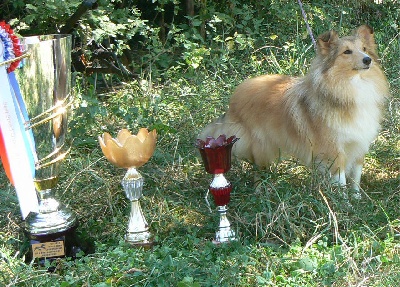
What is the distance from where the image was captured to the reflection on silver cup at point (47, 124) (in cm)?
326

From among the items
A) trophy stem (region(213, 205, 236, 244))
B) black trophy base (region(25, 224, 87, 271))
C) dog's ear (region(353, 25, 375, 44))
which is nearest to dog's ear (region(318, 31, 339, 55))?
dog's ear (region(353, 25, 375, 44))

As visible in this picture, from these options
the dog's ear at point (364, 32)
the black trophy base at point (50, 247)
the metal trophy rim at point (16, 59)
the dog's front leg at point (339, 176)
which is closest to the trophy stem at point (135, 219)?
the black trophy base at point (50, 247)

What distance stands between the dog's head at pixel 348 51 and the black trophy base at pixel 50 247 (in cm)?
200

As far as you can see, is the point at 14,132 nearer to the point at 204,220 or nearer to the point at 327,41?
the point at 204,220

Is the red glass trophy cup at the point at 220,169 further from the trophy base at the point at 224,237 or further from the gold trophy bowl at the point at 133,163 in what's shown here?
the gold trophy bowl at the point at 133,163

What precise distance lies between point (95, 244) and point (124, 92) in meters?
3.09

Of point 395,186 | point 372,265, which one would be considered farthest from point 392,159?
point 372,265

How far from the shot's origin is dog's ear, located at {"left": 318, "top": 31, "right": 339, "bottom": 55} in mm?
3936

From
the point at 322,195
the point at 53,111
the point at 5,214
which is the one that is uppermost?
the point at 53,111

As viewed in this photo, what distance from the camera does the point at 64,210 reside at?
346cm

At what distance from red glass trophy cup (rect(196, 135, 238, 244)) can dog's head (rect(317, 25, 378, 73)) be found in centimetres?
98

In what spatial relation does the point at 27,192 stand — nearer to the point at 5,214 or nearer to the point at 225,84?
the point at 5,214

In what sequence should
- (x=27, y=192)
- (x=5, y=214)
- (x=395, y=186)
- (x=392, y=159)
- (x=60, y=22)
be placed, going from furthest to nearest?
(x=60, y=22), (x=392, y=159), (x=395, y=186), (x=5, y=214), (x=27, y=192)

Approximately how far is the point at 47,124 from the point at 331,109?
1.83 m
